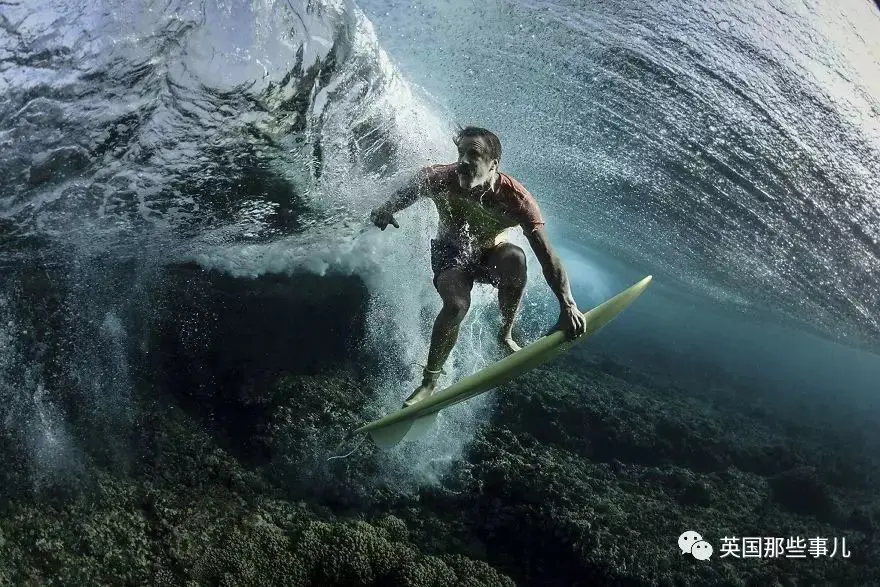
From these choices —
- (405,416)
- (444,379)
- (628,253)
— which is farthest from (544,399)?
(628,253)

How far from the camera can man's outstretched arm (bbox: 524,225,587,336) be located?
13.1ft

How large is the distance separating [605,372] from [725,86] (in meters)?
8.40

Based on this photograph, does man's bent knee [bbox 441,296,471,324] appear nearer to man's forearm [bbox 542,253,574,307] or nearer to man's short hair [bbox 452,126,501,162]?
man's forearm [bbox 542,253,574,307]

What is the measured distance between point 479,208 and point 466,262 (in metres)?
0.48

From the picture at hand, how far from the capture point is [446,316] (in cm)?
423

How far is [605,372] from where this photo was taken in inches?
536

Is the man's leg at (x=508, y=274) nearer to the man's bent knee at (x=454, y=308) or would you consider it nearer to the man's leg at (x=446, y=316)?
the man's leg at (x=446, y=316)

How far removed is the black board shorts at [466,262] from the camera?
14.5 ft

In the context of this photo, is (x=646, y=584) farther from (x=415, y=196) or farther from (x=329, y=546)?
(x=415, y=196)

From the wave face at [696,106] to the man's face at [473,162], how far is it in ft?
8.88

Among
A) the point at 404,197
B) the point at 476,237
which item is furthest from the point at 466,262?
the point at 404,197

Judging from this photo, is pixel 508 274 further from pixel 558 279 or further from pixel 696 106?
pixel 696 106

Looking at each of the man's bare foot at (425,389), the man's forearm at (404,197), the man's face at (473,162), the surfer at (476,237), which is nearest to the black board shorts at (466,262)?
the surfer at (476,237)

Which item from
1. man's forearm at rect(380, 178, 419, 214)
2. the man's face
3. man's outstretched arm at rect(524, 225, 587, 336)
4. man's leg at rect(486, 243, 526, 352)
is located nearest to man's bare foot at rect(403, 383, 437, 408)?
man's leg at rect(486, 243, 526, 352)
